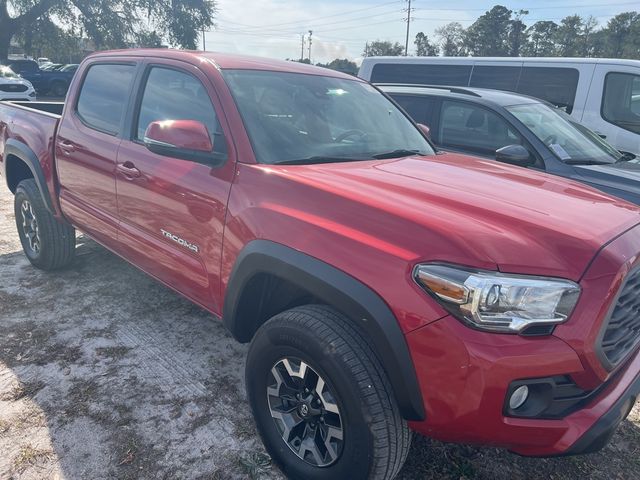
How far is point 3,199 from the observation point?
265 inches

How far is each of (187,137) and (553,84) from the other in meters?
6.21

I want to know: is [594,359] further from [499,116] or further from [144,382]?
[499,116]

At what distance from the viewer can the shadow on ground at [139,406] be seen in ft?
7.79

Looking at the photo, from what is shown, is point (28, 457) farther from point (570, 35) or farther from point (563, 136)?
point (570, 35)

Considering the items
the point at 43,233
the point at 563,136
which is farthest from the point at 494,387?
the point at 563,136

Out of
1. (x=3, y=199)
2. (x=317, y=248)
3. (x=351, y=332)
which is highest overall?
(x=317, y=248)

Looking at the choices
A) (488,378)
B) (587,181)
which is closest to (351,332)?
(488,378)

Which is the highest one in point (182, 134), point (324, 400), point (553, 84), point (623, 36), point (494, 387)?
point (623, 36)

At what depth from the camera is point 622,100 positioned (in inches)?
257

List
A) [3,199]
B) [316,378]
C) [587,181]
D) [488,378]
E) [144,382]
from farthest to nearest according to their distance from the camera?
[3,199] → [587,181] → [144,382] → [316,378] → [488,378]

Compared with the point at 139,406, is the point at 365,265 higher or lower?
higher

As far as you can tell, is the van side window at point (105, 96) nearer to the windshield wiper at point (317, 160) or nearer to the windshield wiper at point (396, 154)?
the windshield wiper at point (317, 160)

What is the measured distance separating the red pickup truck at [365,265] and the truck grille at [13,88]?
15.3 metres

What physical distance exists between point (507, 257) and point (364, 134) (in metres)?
1.55
